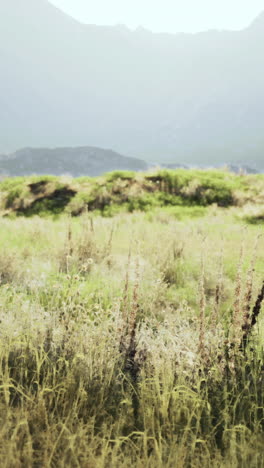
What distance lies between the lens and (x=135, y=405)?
299cm

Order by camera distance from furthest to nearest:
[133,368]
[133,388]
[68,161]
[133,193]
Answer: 1. [68,161]
2. [133,193]
3. [133,368]
4. [133,388]

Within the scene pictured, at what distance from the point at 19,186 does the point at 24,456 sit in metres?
16.0

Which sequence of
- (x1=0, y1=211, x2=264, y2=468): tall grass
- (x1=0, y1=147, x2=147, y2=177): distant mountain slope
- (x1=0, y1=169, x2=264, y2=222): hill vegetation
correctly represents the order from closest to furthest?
(x1=0, y1=211, x2=264, y2=468): tall grass
(x1=0, y1=169, x2=264, y2=222): hill vegetation
(x1=0, y1=147, x2=147, y2=177): distant mountain slope

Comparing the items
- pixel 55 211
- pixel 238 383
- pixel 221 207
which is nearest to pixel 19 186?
pixel 55 211

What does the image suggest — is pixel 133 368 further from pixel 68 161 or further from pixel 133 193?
pixel 68 161

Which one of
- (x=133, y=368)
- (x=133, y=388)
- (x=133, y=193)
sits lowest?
(x=133, y=368)

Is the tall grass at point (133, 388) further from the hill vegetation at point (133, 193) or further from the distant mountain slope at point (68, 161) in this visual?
the distant mountain slope at point (68, 161)

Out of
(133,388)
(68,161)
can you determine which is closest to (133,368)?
(133,388)

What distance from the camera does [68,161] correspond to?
13362 centimetres

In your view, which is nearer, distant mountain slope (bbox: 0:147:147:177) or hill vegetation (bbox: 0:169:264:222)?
hill vegetation (bbox: 0:169:264:222)

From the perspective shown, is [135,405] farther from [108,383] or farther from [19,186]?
[19,186]

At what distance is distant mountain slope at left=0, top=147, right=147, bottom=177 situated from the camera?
4941 inches

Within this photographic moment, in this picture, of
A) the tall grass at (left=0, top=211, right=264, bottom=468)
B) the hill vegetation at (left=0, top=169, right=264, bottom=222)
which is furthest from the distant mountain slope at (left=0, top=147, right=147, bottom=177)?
the tall grass at (left=0, top=211, right=264, bottom=468)

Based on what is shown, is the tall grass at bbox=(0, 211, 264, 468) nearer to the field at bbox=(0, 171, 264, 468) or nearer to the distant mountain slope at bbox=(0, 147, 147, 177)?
the field at bbox=(0, 171, 264, 468)
